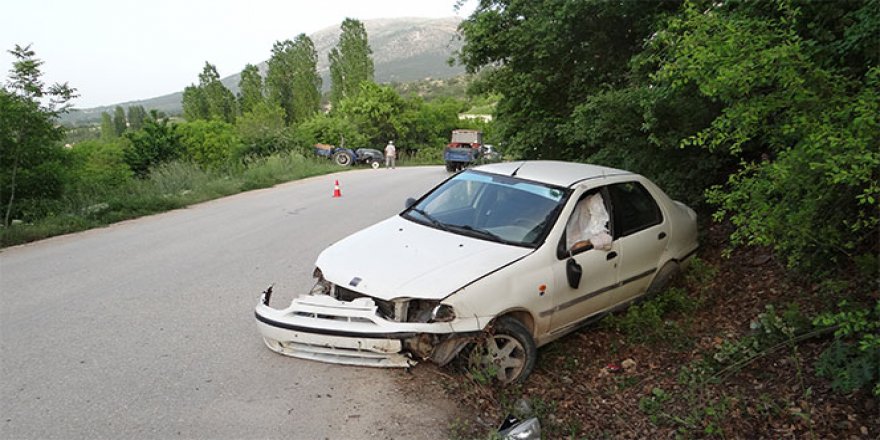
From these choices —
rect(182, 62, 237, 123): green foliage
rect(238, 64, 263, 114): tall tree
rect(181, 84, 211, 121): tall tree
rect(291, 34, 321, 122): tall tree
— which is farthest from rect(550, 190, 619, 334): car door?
rect(181, 84, 211, 121): tall tree

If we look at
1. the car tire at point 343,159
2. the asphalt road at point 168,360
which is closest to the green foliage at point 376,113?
the car tire at point 343,159

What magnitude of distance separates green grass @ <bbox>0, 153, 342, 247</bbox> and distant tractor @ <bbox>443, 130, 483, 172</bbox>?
36.0 ft

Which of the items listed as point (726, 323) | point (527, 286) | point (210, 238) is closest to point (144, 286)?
point (210, 238)

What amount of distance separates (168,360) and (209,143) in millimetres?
27658

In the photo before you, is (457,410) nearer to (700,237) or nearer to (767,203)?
(767,203)

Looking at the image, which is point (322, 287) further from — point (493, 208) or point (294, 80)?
point (294, 80)

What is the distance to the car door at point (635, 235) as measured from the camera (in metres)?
4.99

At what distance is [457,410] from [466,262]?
3.50 feet

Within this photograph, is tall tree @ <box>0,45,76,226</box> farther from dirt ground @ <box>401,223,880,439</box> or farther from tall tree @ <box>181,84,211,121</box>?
tall tree @ <box>181,84,211,121</box>

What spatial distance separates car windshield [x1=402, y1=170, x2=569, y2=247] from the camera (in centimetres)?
457

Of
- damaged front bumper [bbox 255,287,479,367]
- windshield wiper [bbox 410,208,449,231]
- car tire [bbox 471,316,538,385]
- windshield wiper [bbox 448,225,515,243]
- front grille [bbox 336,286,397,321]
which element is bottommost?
car tire [bbox 471,316,538,385]

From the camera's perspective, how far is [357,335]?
12.2 feet

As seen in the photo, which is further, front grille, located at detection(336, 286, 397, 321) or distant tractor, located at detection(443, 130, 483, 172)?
distant tractor, located at detection(443, 130, 483, 172)

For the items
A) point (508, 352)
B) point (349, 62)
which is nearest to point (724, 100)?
point (508, 352)
